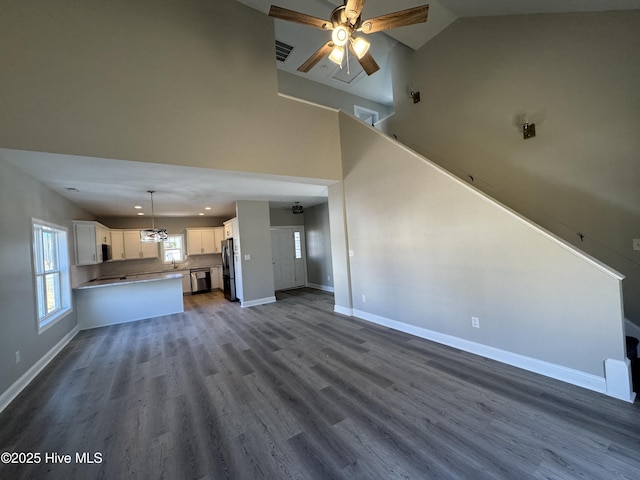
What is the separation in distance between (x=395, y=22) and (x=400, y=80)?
127 inches

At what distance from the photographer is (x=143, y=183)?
400 cm

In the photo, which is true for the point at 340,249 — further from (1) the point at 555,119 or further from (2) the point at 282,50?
(2) the point at 282,50

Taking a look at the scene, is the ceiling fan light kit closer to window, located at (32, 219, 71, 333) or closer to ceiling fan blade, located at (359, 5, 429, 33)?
ceiling fan blade, located at (359, 5, 429, 33)

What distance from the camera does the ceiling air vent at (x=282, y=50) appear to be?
16.8 feet

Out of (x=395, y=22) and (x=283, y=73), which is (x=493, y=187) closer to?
(x=395, y=22)

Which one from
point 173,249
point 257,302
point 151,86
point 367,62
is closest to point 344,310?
point 257,302

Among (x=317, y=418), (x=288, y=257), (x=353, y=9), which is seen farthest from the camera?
(x=288, y=257)

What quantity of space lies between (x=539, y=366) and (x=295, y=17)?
4.19 m

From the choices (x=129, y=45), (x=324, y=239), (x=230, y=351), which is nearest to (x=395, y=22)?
(x=129, y=45)

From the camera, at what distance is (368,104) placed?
7258 millimetres

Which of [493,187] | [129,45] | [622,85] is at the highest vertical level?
[129,45]

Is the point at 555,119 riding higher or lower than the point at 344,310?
higher

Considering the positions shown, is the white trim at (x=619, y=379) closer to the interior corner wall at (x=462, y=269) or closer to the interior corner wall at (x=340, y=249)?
the interior corner wall at (x=462, y=269)

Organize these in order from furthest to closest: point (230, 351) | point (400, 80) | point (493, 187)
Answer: point (400, 80) → point (493, 187) → point (230, 351)
